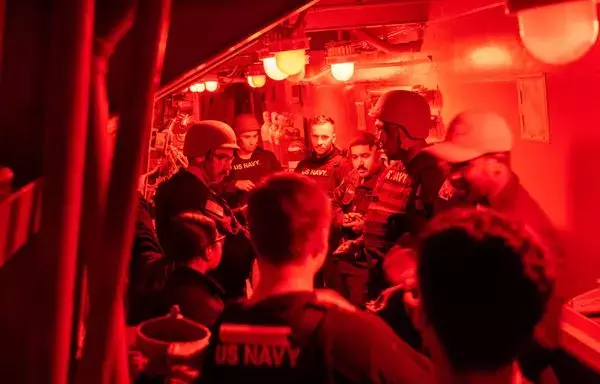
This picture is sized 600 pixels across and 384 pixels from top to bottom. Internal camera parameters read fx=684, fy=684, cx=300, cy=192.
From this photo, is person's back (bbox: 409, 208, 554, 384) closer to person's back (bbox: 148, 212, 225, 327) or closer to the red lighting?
person's back (bbox: 148, 212, 225, 327)

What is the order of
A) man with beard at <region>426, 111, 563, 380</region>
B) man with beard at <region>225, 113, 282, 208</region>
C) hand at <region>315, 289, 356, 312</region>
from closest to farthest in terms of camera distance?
1. hand at <region>315, 289, 356, 312</region>
2. man with beard at <region>426, 111, 563, 380</region>
3. man with beard at <region>225, 113, 282, 208</region>

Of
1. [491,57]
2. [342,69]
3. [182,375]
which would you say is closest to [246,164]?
[342,69]

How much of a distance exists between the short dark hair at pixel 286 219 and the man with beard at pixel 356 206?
9.93 ft

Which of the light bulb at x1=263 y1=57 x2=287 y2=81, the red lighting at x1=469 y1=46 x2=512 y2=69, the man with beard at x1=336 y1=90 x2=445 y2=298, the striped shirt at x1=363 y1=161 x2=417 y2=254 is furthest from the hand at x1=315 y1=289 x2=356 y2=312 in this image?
the light bulb at x1=263 y1=57 x2=287 y2=81

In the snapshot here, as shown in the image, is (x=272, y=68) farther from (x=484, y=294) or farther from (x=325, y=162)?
(x=484, y=294)

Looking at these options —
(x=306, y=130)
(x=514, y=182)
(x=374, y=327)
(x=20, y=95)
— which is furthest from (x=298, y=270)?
(x=306, y=130)

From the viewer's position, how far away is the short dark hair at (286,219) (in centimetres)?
212

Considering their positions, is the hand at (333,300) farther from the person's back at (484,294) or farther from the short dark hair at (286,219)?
the person's back at (484,294)

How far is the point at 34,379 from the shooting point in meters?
0.92

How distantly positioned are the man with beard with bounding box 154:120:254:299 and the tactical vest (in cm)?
190

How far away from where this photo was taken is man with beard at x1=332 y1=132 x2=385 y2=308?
17.7ft

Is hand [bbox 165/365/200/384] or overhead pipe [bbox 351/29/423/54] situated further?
overhead pipe [bbox 351/29/423/54]

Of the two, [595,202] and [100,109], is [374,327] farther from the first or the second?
[595,202]

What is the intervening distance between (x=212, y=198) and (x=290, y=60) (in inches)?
64.0
